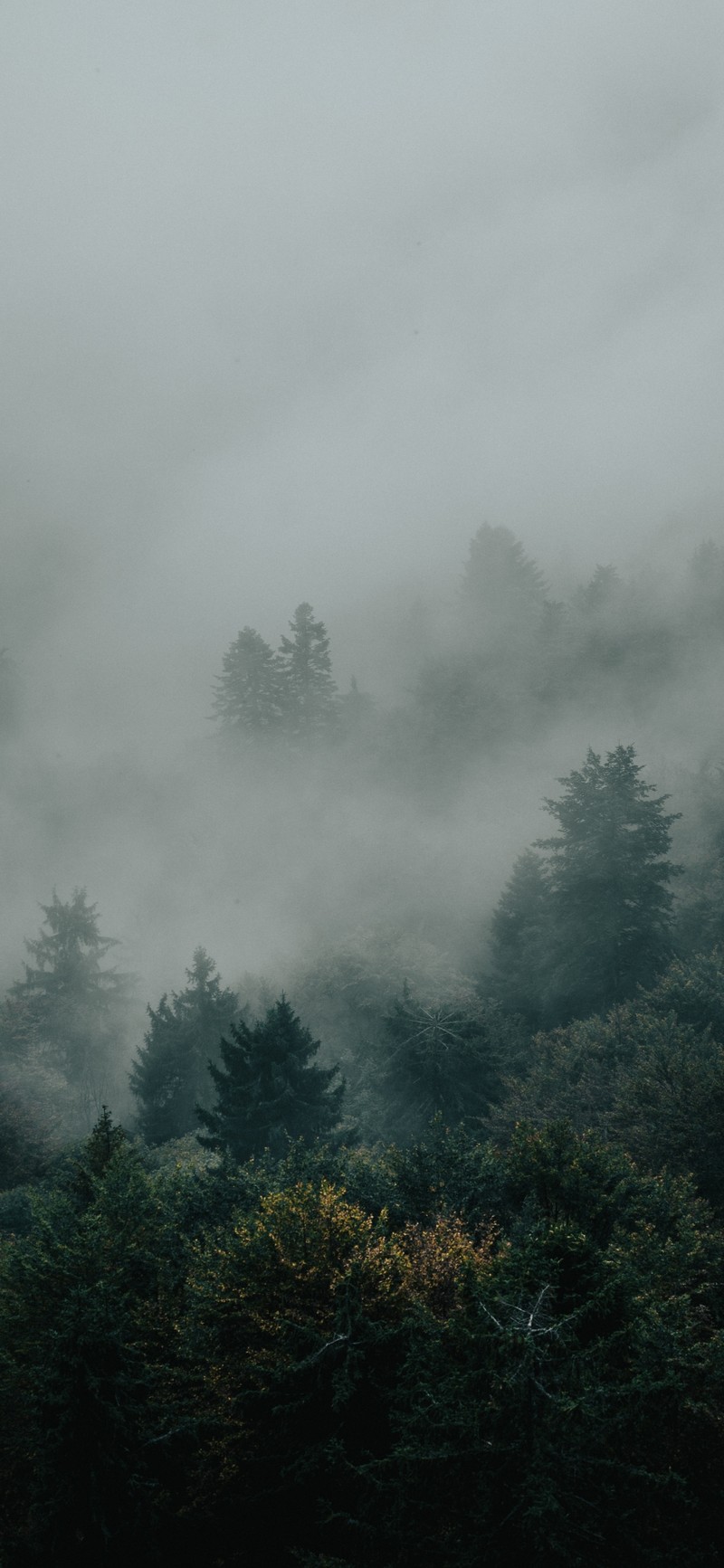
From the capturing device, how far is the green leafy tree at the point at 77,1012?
1845 inches

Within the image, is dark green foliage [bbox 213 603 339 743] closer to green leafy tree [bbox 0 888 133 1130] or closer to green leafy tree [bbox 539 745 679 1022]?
green leafy tree [bbox 0 888 133 1130]

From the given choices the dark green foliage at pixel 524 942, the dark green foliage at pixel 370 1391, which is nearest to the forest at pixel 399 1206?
→ the dark green foliage at pixel 370 1391

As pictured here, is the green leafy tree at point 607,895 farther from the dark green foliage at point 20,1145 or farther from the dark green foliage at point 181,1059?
the dark green foliage at point 20,1145

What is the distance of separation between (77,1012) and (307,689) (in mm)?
36280

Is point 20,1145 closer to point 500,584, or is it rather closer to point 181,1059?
point 181,1059

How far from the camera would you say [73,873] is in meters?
68.6

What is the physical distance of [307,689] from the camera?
2805 inches

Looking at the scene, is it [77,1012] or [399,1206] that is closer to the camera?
[399,1206]

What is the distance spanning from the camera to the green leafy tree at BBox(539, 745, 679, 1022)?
111 ft

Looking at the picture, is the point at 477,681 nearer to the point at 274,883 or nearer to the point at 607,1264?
the point at 274,883

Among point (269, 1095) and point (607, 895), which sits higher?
point (607, 895)

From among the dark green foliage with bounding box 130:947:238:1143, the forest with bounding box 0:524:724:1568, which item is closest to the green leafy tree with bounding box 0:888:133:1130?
the forest with bounding box 0:524:724:1568

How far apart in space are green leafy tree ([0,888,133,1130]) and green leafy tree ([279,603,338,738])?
27.2 metres

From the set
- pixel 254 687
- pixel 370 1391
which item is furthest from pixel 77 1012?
pixel 370 1391
